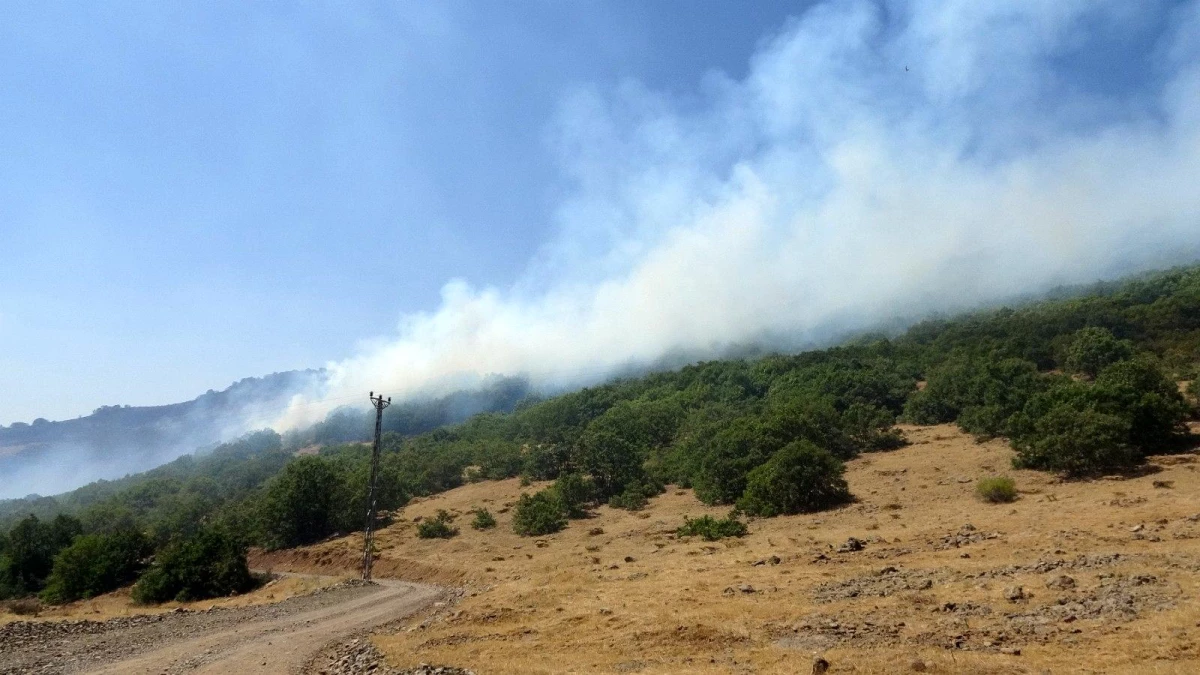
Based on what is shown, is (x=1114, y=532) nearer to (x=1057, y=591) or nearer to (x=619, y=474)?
(x=1057, y=591)

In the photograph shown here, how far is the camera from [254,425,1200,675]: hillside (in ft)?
40.8

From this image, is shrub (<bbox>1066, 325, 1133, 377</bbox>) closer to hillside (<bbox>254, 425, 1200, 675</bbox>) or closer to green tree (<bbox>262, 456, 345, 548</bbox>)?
hillside (<bbox>254, 425, 1200, 675</bbox>)

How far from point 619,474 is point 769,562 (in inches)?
1377

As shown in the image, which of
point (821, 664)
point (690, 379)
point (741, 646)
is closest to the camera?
point (821, 664)

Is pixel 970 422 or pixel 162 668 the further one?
pixel 970 422

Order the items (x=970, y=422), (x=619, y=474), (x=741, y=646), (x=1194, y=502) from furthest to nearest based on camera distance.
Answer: (x=619, y=474) < (x=970, y=422) < (x=1194, y=502) < (x=741, y=646)

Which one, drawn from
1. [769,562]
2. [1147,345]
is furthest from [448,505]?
[1147,345]

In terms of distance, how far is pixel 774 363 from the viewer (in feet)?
332

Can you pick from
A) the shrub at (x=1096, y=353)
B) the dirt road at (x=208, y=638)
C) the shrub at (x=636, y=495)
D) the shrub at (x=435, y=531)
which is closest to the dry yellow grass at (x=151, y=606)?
the dirt road at (x=208, y=638)

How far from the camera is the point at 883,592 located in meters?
18.0

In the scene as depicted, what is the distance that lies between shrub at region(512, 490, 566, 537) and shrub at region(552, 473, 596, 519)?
1.40 m

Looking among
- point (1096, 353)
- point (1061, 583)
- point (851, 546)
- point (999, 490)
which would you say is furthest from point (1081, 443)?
point (1096, 353)

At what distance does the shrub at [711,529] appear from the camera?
34.3 metres

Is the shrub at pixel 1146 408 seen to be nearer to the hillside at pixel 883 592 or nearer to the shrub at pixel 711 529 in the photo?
the hillside at pixel 883 592
